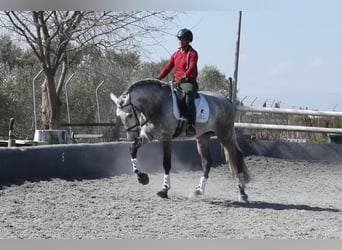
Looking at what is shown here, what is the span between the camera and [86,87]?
1627 centimetres

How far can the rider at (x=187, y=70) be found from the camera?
7.57 m

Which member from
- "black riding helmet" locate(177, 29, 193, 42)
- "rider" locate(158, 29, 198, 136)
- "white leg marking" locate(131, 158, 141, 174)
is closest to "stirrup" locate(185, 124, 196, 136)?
"rider" locate(158, 29, 198, 136)

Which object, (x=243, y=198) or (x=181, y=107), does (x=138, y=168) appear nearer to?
(x=181, y=107)

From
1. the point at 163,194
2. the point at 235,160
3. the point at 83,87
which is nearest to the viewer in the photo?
the point at 163,194

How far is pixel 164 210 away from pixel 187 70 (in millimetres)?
1913

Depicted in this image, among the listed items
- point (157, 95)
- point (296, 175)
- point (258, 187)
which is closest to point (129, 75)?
point (296, 175)

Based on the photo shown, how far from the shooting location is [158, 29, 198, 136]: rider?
298 inches

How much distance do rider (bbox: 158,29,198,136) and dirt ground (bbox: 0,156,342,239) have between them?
3.66 feet

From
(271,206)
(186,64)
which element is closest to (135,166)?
(186,64)

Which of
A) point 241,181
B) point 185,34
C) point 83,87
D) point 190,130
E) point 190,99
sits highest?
point 185,34

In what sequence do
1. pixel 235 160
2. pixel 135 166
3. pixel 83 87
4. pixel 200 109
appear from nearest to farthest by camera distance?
pixel 135 166 → pixel 200 109 → pixel 235 160 → pixel 83 87

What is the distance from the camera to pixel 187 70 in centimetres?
760

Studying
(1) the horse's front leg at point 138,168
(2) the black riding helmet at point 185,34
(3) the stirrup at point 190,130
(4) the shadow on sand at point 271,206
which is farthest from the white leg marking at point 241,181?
(2) the black riding helmet at point 185,34

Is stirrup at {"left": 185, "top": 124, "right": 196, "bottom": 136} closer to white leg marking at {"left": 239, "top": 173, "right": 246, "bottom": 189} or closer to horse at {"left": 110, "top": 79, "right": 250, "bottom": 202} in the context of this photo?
horse at {"left": 110, "top": 79, "right": 250, "bottom": 202}
